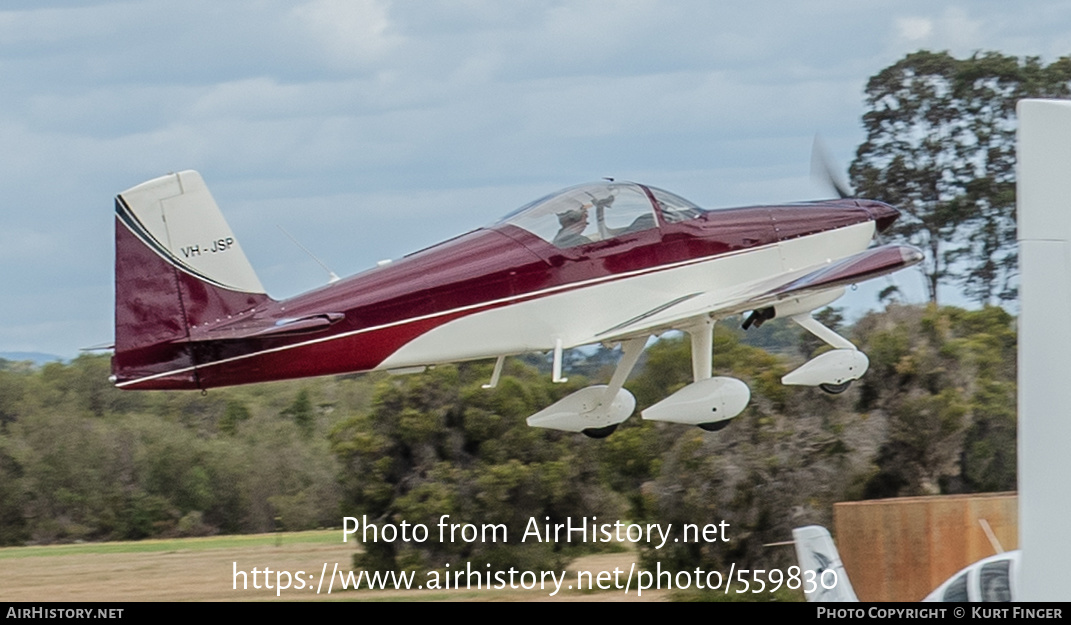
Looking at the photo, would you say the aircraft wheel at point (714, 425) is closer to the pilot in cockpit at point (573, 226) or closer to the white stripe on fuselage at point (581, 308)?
the white stripe on fuselage at point (581, 308)

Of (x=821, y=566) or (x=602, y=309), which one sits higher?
(x=602, y=309)

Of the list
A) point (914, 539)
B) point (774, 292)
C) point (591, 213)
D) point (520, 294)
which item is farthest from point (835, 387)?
point (914, 539)

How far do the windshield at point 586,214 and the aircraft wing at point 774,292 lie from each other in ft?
2.41

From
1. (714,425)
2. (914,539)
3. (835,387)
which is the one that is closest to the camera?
(714,425)

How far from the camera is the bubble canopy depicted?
34.9 ft

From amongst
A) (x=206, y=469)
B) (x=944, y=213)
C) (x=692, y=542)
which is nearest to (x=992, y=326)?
(x=944, y=213)

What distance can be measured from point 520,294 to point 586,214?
0.88m

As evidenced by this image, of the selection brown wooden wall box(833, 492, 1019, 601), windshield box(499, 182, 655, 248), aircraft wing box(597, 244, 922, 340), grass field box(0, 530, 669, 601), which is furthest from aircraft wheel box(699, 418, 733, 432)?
grass field box(0, 530, 669, 601)

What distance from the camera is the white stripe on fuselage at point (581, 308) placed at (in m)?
10.3

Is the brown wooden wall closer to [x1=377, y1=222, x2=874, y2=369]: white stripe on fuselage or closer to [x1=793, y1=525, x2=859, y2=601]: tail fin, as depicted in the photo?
[x1=793, y1=525, x2=859, y2=601]: tail fin

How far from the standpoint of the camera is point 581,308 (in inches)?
419

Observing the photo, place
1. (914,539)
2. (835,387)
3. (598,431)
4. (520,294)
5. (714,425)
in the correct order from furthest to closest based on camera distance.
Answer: (914,539), (598,431), (835,387), (714,425), (520,294)

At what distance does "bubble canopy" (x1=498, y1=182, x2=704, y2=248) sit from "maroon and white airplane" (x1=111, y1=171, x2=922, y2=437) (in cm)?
1

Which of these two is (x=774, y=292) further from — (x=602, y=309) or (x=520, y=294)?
(x=520, y=294)
